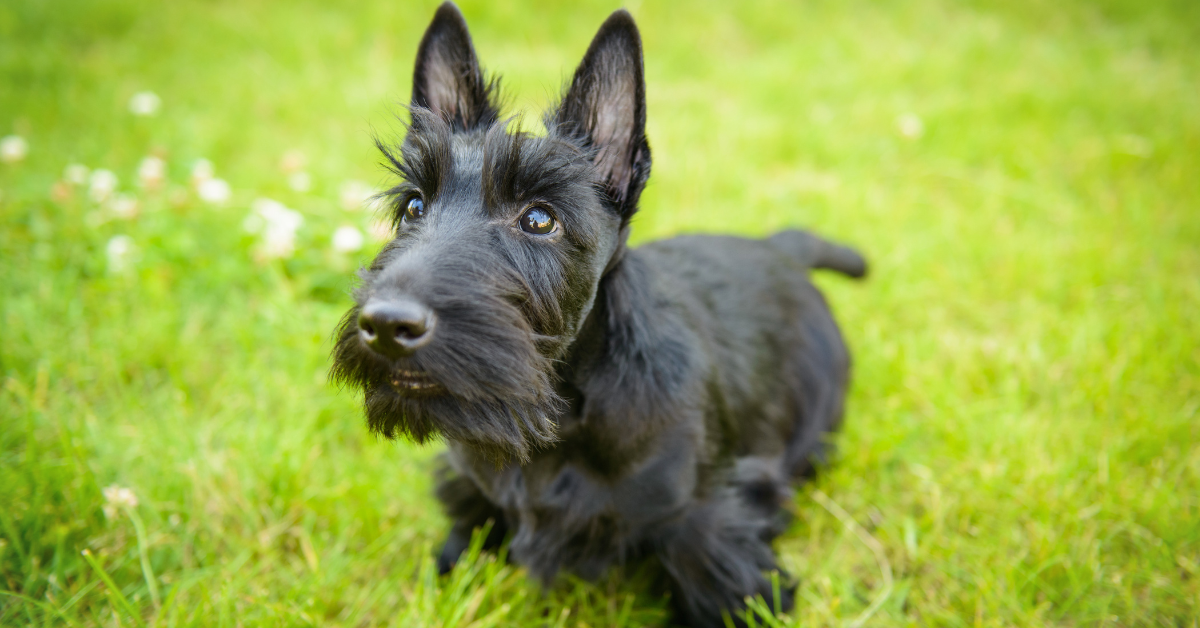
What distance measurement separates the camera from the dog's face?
4.91ft

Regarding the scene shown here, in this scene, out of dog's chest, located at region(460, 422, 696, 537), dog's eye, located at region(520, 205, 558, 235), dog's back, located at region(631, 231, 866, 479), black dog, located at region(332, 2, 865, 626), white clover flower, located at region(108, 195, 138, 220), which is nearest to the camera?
black dog, located at region(332, 2, 865, 626)

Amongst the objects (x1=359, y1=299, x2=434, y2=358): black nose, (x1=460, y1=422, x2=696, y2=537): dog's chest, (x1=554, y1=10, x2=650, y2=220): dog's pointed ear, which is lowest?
(x1=460, y1=422, x2=696, y2=537): dog's chest

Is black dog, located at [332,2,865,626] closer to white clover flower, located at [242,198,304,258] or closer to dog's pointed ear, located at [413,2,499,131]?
dog's pointed ear, located at [413,2,499,131]

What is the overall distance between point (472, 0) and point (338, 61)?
1604mm

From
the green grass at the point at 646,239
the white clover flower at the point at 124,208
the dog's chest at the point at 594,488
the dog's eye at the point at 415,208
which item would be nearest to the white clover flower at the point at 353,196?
the green grass at the point at 646,239

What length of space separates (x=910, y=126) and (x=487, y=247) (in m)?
4.50

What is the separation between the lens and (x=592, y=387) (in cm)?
193

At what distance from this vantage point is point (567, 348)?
1.87 meters

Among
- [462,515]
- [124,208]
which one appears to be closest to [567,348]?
[462,515]

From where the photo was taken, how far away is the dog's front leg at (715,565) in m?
2.21

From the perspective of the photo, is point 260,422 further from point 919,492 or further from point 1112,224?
point 1112,224

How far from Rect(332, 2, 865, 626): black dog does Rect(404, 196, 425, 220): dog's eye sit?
0.01 metres

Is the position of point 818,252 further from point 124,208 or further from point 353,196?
point 124,208

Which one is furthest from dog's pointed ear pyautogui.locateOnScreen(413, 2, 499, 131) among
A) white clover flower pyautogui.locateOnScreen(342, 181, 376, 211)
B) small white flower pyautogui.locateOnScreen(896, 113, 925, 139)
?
small white flower pyautogui.locateOnScreen(896, 113, 925, 139)
